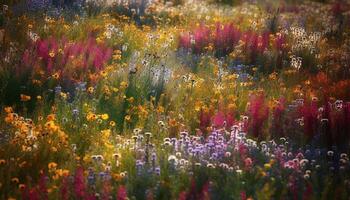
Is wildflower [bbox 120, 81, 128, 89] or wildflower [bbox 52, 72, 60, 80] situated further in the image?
wildflower [bbox 120, 81, 128, 89]

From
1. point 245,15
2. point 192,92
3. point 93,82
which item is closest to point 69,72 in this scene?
point 93,82

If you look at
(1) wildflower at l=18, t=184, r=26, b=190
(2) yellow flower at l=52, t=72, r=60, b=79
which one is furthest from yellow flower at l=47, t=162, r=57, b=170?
(2) yellow flower at l=52, t=72, r=60, b=79

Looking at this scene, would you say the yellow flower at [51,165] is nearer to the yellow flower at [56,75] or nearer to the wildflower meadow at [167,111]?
the wildflower meadow at [167,111]

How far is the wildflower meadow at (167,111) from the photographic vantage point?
13.4 feet

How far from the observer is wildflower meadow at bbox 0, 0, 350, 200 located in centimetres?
407

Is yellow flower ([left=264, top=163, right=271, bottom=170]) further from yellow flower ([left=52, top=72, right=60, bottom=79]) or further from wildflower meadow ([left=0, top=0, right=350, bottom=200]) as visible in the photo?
yellow flower ([left=52, top=72, right=60, bottom=79])

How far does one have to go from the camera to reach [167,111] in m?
6.06

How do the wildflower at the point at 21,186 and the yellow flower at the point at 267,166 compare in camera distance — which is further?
the yellow flower at the point at 267,166

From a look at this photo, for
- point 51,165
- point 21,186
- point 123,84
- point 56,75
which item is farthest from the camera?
point 123,84

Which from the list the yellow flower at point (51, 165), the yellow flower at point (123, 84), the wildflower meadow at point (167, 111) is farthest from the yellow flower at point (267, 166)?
the yellow flower at point (123, 84)

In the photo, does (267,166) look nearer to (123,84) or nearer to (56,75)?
(123,84)

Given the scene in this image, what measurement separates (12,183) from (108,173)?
2.58 feet

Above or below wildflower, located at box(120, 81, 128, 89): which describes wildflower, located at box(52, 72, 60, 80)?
above

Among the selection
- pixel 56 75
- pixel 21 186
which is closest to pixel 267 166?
pixel 21 186
